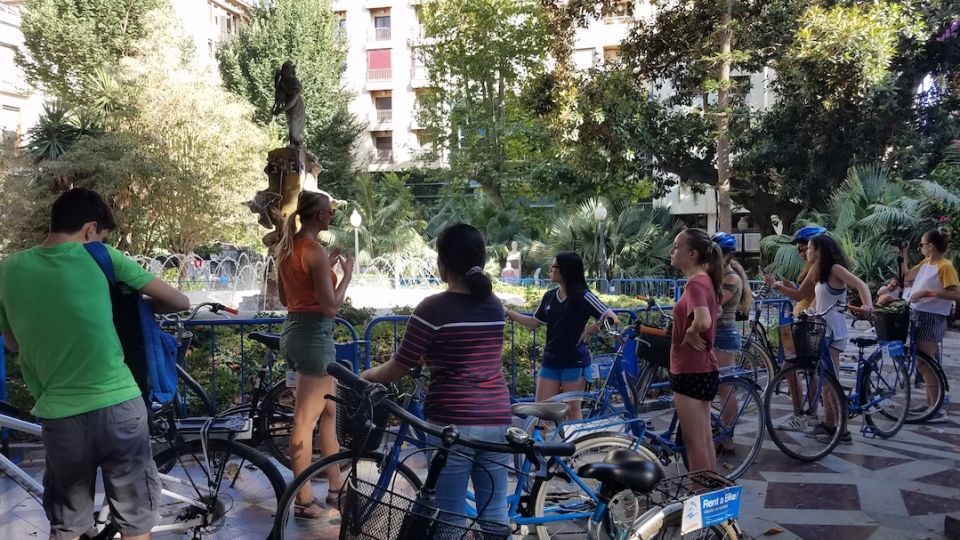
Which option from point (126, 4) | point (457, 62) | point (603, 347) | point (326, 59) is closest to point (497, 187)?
point (457, 62)

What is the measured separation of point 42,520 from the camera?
460cm

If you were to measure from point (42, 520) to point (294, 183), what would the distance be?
229 inches

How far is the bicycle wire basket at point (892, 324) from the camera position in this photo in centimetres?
667

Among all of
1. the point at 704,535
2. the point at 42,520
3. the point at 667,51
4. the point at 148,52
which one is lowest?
the point at 42,520

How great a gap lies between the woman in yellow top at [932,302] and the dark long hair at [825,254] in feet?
4.46

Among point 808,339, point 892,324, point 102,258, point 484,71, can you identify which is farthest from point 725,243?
point 484,71

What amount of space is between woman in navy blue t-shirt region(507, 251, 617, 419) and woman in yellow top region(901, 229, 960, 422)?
3853mm

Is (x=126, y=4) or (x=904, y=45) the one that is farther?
(x=126, y=4)

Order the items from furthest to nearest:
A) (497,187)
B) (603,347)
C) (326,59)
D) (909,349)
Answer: (326,59)
(497,187)
(603,347)
(909,349)

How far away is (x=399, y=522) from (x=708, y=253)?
266 centimetres

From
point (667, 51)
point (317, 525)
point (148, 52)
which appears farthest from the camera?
point (148, 52)

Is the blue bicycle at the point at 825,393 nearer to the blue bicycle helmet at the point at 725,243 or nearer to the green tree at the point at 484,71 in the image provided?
the blue bicycle helmet at the point at 725,243

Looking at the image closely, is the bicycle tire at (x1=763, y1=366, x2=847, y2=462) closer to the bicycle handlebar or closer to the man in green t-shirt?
the bicycle handlebar

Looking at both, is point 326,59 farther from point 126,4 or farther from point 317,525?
point 317,525
